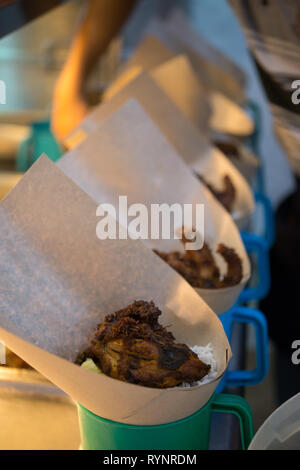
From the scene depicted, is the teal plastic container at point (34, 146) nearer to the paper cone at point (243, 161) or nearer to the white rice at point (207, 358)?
the paper cone at point (243, 161)

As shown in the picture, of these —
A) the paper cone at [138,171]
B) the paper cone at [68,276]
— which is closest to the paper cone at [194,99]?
the paper cone at [138,171]

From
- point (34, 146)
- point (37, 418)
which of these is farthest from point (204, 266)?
point (34, 146)

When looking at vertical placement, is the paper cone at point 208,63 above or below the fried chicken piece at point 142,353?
above

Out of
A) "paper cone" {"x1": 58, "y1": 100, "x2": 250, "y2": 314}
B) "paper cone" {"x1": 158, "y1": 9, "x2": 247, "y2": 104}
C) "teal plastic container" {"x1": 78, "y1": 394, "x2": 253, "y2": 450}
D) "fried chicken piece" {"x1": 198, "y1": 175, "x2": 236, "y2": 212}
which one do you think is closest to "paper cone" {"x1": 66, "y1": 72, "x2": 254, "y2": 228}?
"fried chicken piece" {"x1": 198, "y1": 175, "x2": 236, "y2": 212}

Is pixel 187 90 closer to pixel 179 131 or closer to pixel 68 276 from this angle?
pixel 179 131

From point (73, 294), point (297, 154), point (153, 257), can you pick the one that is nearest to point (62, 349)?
point (73, 294)
